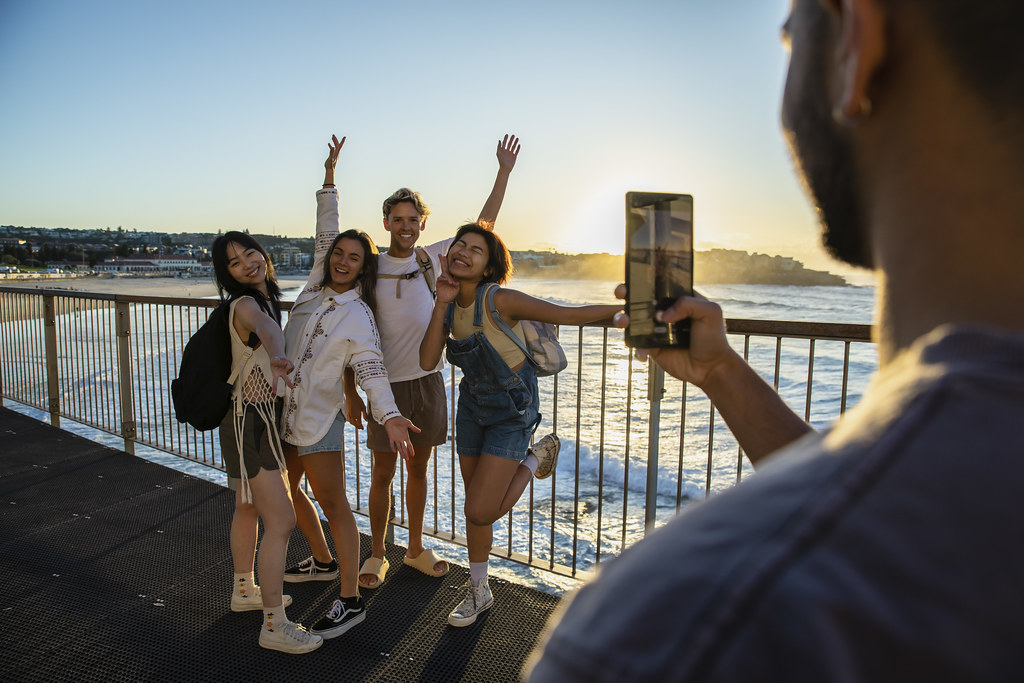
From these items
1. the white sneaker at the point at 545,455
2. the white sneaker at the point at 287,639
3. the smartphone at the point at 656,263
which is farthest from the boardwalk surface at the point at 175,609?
the smartphone at the point at 656,263

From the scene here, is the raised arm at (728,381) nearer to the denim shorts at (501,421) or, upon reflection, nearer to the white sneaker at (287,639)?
the denim shorts at (501,421)

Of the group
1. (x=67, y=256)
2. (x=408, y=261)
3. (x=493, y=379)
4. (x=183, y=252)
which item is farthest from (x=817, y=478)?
(x=183, y=252)

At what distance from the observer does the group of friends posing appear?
3219 millimetres

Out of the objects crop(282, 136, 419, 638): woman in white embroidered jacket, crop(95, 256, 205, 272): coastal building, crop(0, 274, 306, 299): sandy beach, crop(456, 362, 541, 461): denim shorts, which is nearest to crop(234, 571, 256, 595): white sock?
crop(282, 136, 419, 638): woman in white embroidered jacket

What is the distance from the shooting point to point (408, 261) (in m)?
4.12

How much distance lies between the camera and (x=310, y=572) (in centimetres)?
389

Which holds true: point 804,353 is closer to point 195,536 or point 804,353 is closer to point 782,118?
point 195,536

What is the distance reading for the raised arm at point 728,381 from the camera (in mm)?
1117

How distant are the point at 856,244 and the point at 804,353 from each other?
18920 millimetres

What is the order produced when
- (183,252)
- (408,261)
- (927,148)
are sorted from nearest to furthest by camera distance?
(927,148), (408,261), (183,252)

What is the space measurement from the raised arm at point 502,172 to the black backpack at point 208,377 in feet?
5.76

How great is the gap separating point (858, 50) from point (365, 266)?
11.6ft

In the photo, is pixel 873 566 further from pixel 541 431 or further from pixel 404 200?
pixel 541 431

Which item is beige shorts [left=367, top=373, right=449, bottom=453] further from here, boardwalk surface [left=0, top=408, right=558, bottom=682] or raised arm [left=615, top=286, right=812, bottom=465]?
raised arm [left=615, top=286, right=812, bottom=465]
